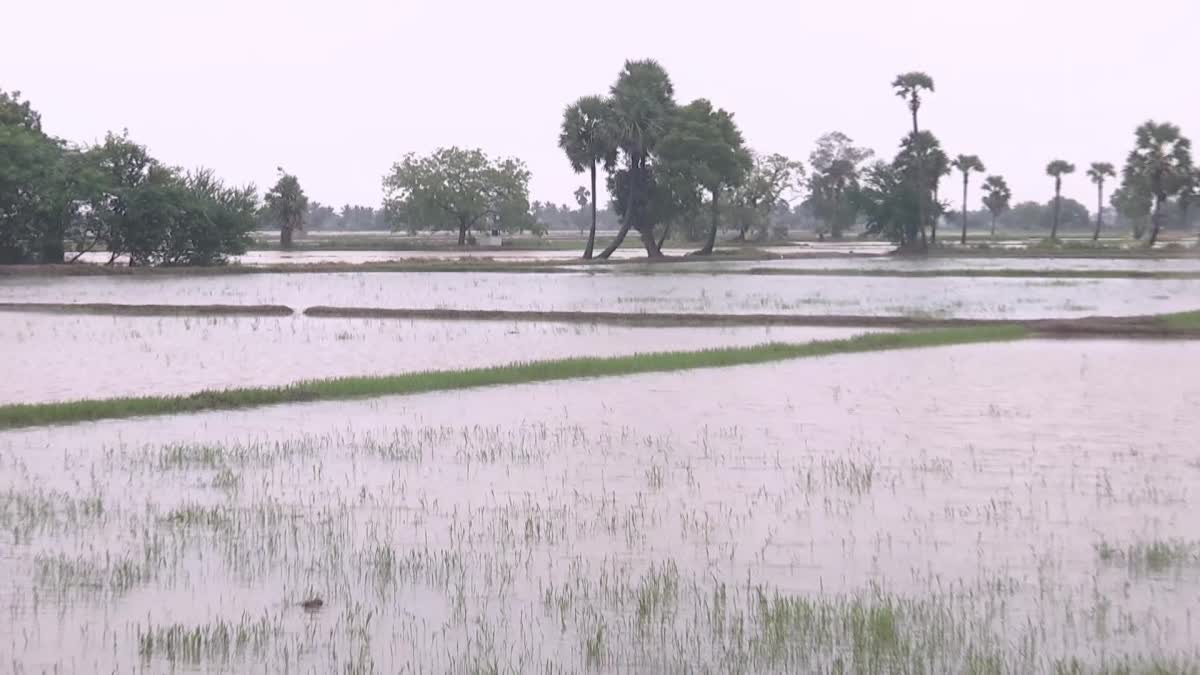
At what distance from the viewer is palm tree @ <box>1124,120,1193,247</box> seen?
7194 centimetres

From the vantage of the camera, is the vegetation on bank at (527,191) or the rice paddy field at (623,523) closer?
the rice paddy field at (623,523)

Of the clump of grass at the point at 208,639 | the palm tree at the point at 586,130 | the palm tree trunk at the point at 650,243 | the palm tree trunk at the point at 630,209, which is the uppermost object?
the palm tree at the point at 586,130

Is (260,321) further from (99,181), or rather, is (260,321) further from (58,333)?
(99,181)

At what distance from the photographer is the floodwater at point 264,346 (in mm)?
16859

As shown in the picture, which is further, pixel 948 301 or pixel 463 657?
pixel 948 301

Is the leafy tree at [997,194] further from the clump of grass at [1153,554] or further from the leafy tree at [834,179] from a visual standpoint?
the clump of grass at [1153,554]

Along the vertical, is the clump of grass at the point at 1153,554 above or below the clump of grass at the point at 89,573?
above

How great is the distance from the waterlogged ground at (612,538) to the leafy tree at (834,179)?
300 feet

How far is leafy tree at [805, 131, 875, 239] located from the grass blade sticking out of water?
83.1 m

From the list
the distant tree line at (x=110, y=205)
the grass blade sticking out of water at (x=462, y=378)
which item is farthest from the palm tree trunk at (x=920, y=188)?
the grass blade sticking out of water at (x=462, y=378)

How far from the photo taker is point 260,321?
25828 mm

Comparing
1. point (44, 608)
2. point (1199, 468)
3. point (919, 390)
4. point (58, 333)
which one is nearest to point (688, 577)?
point (44, 608)

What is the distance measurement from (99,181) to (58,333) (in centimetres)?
2765

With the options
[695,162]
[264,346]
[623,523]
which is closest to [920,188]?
[695,162]
